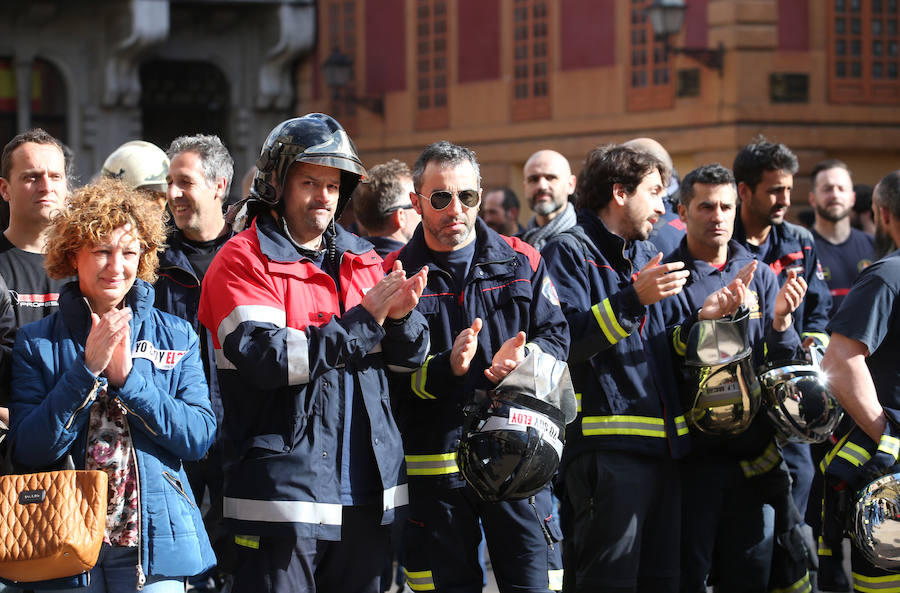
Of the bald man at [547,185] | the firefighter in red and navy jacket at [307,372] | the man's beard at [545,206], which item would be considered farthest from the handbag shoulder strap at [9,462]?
the man's beard at [545,206]

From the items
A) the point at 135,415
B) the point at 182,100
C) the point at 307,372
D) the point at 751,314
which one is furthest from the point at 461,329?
the point at 182,100

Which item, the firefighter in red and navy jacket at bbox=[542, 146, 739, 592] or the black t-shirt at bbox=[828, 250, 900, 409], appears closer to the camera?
the black t-shirt at bbox=[828, 250, 900, 409]

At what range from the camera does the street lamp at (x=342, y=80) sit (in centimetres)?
1902

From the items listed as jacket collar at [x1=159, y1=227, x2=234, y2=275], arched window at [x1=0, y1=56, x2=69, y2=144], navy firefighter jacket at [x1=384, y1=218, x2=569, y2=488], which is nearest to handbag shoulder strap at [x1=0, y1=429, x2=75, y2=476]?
navy firefighter jacket at [x1=384, y1=218, x2=569, y2=488]

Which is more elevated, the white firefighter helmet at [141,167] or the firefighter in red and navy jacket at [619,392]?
the white firefighter helmet at [141,167]

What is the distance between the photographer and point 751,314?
5.23 metres

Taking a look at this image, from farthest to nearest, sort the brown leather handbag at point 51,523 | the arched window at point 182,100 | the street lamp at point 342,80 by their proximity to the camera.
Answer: the arched window at point 182,100 → the street lamp at point 342,80 → the brown leather handbag at point 51,523

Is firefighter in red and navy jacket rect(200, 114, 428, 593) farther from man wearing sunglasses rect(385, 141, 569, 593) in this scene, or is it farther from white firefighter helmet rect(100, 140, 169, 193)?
white firefighter helmet rect(100, 140, 169, 193)

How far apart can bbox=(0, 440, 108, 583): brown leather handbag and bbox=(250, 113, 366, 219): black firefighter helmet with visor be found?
1045 millimetres

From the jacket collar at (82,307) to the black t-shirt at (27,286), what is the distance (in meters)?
1.00

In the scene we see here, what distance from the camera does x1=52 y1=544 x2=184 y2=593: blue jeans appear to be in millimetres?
3637

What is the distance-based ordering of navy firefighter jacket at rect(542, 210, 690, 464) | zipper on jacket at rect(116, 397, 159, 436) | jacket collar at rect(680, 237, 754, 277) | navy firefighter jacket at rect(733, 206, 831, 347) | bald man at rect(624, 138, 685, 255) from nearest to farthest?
zipper on jacket at rect(116, 397, 159, 436) → navy firefighter jacket at rect(542, 210, 690, 464) → jacket collar at rect(680, 237, 754, 277) → bald man at rect(624, 138, 685, 255) → navy firefighter jacket at rect(733, 206, 831, 347)

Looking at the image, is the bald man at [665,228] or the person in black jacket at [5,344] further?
the bald man at [665,228]

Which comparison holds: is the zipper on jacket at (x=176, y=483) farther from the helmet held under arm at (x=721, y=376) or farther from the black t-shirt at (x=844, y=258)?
the black t-shirt at (x=844, y=258)
